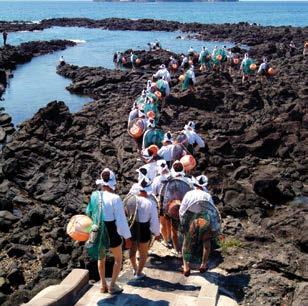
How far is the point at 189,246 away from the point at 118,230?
7.45 ft

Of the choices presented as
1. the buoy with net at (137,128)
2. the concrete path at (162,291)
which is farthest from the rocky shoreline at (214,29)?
the concrete path at (162,291)

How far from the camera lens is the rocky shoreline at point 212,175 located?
1140 cm

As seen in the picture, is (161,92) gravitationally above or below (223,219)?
above

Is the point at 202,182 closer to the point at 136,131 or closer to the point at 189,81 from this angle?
the point at 136,131

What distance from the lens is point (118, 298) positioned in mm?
9305

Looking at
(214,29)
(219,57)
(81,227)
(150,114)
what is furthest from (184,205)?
(214,29)

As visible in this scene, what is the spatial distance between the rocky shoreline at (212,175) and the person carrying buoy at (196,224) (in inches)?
28.4

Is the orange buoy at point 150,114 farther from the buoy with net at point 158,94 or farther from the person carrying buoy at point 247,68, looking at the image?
the person carrying buoy at point 247,68

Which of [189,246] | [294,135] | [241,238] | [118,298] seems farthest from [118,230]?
[294,135]

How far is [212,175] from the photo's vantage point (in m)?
17.6

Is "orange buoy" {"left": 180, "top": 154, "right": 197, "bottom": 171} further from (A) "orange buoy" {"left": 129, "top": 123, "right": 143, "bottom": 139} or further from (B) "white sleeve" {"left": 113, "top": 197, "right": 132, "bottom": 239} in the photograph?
(B) "white sleeve" {"left": 113, "top": 197, "right": 132, "bottom": 239}

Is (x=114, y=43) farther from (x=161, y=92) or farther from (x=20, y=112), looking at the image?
(x=161, y=92)

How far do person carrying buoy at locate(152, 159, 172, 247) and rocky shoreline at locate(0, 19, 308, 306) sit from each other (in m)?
1.45

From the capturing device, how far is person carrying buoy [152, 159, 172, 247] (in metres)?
11.4
